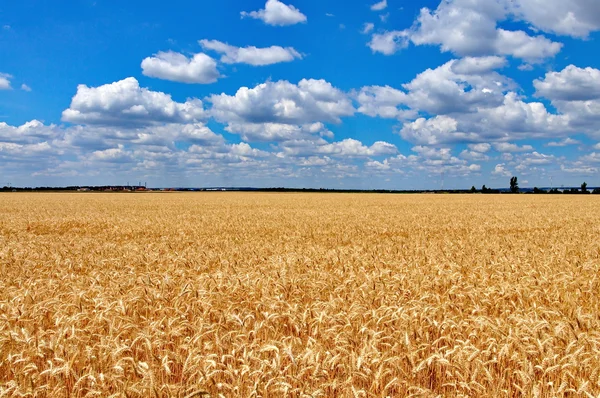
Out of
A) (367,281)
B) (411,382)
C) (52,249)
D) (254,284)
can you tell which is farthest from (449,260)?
(52,249)

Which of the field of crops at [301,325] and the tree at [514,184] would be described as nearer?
the field of crops at [301,325]

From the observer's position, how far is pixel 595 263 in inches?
361

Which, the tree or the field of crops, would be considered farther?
the tree

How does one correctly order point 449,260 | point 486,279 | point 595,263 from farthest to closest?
point 449,260, point 595,263, point 486,279

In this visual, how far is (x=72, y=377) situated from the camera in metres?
3.79

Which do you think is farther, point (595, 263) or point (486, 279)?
point (595, 263)

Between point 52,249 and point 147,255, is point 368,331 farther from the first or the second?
point 52,249

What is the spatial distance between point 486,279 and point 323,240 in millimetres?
7958

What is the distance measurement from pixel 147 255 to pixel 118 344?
254 inches

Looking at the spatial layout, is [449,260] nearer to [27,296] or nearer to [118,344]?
[118,344]

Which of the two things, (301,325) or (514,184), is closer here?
(301,325)

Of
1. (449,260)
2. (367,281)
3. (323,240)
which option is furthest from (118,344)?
(323,240)

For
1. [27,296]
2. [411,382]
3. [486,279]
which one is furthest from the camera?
[486,279]

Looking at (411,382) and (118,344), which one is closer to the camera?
(411,382)
